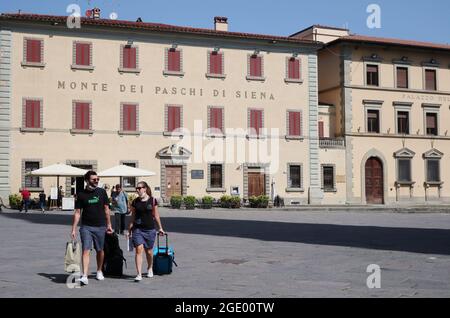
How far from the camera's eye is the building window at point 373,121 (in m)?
39.6

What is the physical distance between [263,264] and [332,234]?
6.77m

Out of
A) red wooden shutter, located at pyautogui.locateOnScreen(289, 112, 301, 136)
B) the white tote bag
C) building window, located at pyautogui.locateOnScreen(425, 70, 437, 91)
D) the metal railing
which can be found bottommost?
the white tote bag

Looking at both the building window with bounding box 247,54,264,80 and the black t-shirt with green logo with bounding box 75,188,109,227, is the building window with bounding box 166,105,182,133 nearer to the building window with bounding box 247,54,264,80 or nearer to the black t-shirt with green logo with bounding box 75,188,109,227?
the building window with bounding box 247,54,264,80

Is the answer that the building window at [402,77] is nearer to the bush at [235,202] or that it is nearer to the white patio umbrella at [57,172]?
the bush at [235,202]

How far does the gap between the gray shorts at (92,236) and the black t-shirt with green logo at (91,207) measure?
64 millimetres

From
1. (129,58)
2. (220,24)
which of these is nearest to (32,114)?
(129,58)

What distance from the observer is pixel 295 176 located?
37.4 m

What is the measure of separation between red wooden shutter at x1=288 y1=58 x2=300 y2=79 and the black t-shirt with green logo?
29.6 meters

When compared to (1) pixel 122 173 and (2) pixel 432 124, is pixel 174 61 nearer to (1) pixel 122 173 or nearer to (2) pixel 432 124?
(1) pixel 122 173

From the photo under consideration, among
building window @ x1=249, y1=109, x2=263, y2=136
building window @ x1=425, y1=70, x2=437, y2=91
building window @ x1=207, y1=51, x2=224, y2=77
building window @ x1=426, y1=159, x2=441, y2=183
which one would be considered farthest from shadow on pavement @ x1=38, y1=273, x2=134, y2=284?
building window @ x1=425, y1=70, x2=437, y2=91

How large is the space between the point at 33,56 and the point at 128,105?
5665mm

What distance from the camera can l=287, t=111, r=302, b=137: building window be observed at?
3734 centimetres

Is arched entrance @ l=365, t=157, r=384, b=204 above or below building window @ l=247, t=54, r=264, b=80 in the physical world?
below
